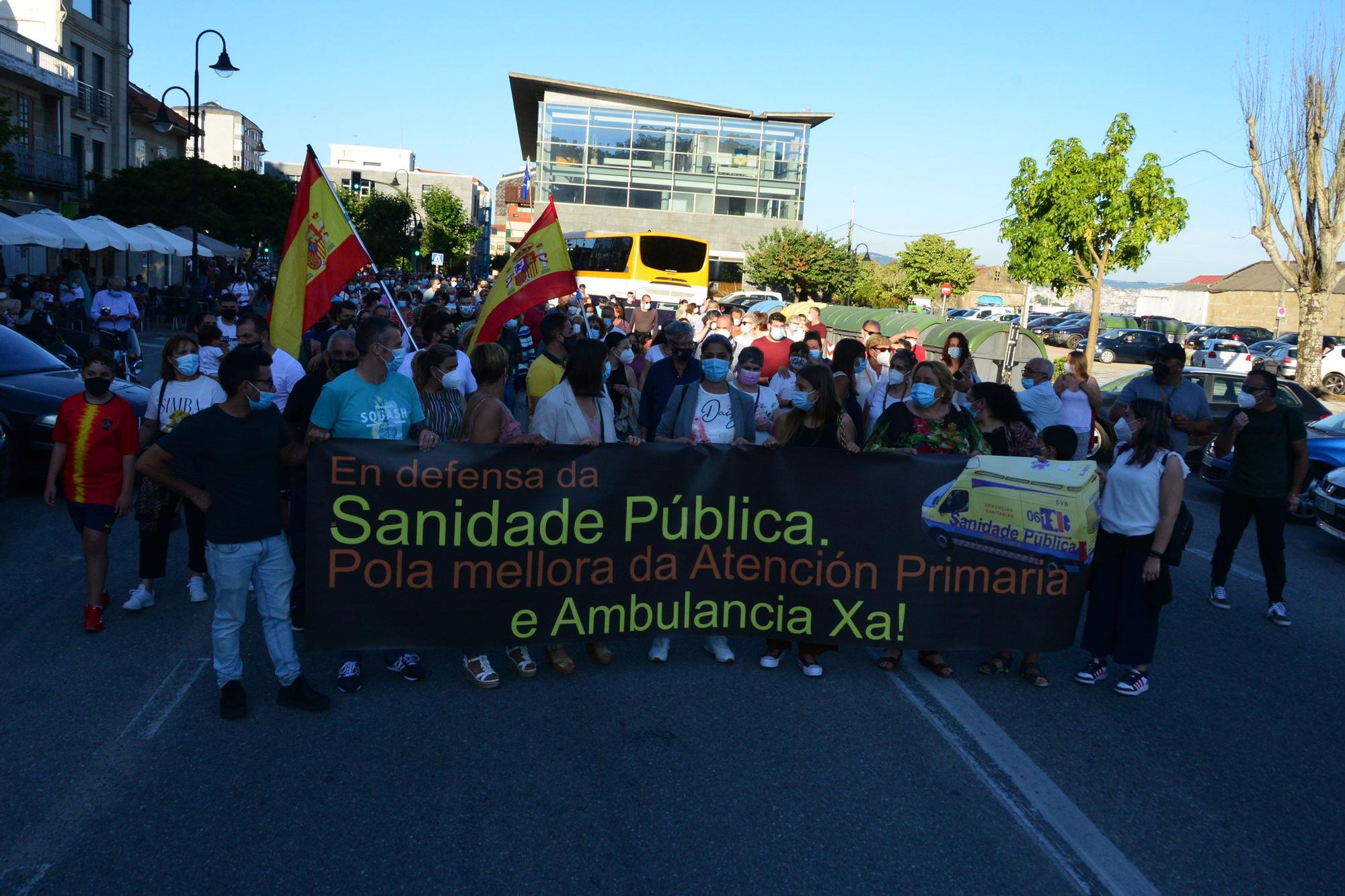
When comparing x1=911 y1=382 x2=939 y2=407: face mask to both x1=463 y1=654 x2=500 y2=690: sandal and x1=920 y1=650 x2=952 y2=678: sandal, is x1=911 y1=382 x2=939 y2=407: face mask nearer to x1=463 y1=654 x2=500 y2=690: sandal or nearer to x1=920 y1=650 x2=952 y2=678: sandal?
x1=920 y1=650 x2=952 y2=678: sandal

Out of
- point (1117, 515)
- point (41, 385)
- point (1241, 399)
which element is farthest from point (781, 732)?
point (1241, 399)

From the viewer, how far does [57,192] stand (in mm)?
42562

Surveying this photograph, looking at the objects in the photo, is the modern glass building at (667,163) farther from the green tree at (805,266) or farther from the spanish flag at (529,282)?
the spanish flag at (529,282)

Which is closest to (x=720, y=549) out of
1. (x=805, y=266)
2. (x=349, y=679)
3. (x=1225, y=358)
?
(x=349, y=679)

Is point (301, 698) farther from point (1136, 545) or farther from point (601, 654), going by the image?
point (1136, 545)

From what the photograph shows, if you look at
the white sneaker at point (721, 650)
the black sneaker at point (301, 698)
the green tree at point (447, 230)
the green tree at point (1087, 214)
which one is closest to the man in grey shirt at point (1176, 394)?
the white sneaker at point (721, 650)

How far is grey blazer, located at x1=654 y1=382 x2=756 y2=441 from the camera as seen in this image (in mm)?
6473

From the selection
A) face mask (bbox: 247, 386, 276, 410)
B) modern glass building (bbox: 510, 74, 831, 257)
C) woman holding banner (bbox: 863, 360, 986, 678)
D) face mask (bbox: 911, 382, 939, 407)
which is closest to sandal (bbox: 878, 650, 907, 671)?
woman holding banner (bbox: 863, 360, 986, 678)

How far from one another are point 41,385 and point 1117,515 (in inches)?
382

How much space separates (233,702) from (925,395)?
3994mm

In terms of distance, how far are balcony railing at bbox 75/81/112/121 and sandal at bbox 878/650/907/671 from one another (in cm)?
4830

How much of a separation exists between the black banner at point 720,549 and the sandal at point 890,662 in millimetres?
246

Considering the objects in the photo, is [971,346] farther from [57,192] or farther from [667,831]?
[57,192]

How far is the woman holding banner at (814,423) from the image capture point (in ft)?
19.7
